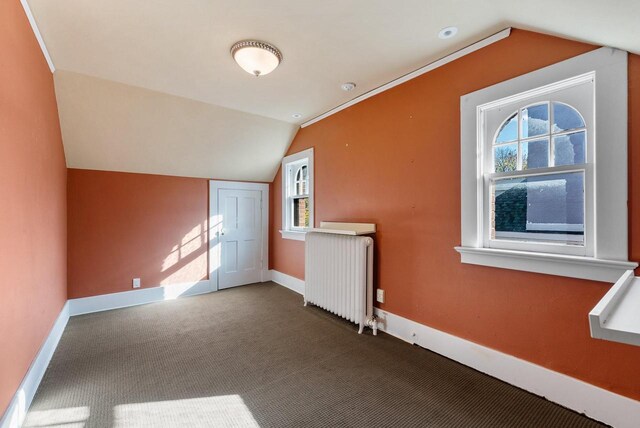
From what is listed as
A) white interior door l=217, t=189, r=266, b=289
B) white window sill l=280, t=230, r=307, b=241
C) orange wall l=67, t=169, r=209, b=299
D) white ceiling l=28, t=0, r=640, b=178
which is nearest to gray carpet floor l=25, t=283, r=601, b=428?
orange wall l=67, t=169, r=209, b=299

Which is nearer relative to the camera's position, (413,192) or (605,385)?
(605,385)

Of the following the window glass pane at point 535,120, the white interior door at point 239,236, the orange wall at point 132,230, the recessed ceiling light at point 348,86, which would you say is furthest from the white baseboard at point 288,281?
the window glass pane at point 535,120

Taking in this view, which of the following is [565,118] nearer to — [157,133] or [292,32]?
[292,32]

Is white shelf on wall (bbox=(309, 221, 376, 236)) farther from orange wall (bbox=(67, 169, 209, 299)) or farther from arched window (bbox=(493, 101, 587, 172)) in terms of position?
orange wall (bbox=(67, 169, 209, 299))

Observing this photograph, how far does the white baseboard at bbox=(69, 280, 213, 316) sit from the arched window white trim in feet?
12.3

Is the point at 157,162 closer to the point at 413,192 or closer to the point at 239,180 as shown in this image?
the point at 239,180

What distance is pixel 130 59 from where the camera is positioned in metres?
2.36

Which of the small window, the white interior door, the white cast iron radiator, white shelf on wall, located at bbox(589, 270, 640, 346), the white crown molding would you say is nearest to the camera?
white shelf on wall, located at bbox(589, 270, 640, 346)

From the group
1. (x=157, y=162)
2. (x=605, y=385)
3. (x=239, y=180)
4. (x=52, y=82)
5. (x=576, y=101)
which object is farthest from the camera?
(x=239, y=180)

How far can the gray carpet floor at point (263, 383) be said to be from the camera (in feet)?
5.62

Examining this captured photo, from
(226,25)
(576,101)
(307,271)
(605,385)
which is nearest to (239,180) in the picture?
(307,271)

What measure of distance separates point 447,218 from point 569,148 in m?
0.90

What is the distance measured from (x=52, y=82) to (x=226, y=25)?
1951 millimetres

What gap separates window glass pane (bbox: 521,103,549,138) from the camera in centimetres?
195
